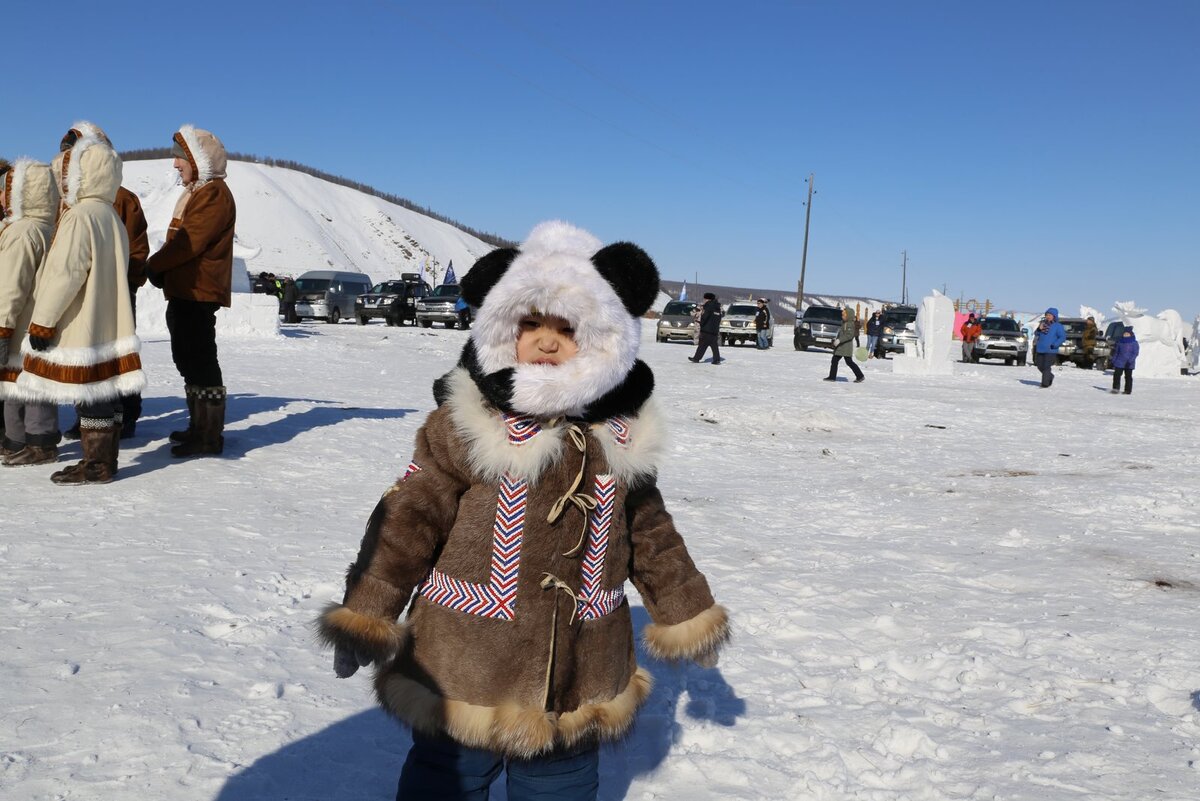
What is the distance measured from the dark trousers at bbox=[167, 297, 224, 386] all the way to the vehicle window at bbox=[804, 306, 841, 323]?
1069 inches

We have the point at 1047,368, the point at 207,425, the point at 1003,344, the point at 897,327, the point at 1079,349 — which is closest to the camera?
the point at 207,425

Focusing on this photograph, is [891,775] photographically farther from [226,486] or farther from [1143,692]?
[226,486]

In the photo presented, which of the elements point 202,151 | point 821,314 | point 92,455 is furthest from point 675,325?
point 92,455

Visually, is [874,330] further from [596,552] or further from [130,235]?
[596,552]

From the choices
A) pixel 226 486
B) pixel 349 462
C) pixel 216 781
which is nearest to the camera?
pixel 216 781

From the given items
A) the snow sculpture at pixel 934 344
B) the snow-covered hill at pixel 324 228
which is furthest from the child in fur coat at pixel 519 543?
the snow-covered hill at pixel 324 228

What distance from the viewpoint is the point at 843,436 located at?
10258 millimetres

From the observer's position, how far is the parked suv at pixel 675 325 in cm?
2955

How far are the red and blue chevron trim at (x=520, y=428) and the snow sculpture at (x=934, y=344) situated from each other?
65.8ft

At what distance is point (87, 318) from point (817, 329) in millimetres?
27721

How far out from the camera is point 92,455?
5.15 metres

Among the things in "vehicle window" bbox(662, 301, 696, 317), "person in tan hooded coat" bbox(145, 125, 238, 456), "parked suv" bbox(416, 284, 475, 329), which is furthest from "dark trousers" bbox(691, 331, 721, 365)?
"person in tan hooded coat" bbox(145, 125, 238, 456)

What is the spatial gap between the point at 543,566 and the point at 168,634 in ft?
6.36

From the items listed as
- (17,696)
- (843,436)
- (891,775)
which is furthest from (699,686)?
(843,436)
